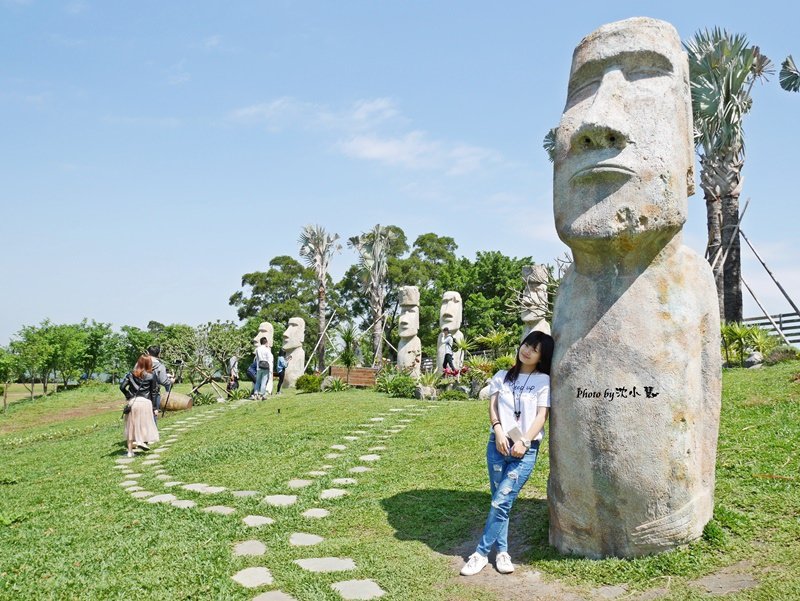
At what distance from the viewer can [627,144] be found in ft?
13.4

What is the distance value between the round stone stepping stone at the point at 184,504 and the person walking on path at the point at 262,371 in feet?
37.7

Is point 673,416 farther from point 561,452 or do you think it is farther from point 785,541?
point 785,541

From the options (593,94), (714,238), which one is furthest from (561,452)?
(714,238)

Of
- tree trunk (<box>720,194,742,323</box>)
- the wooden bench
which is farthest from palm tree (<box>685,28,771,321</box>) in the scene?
the wooden bench

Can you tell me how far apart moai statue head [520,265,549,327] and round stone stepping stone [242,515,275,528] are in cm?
1077

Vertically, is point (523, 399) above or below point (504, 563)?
above

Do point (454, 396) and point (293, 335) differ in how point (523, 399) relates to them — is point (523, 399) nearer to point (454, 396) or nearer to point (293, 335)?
point (454, 396)

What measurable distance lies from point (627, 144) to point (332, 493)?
4.33 metres

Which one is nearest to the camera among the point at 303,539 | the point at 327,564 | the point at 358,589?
the point at 358,589

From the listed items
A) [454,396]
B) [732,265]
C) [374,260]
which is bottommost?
[454,396]

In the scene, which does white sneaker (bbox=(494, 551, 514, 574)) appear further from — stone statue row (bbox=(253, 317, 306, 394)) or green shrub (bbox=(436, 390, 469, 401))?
stone statue row (bbox=(253, 317, 306, 394))

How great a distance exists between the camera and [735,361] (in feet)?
51.2

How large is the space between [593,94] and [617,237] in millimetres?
1005

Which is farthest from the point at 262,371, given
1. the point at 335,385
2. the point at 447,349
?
the point at 447,349
